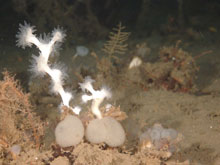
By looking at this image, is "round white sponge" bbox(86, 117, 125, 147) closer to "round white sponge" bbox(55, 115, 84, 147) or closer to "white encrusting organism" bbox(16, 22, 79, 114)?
"round white sponge" bbox(55, 115, 84, 147)

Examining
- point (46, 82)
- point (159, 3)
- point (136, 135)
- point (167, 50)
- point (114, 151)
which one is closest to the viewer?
point (114, 151)

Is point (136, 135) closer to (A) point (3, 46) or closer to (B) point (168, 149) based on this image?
(B) point (168, 149)

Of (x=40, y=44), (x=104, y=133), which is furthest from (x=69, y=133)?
(x=40, y=44)

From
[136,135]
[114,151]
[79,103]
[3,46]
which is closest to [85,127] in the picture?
[114,151]

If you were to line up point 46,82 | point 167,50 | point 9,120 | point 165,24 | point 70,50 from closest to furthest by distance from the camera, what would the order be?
point 9,120, point 46,82, point 167,50, point 70,50, point 165,24

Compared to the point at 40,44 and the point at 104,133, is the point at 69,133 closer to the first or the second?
the point at 104,133
